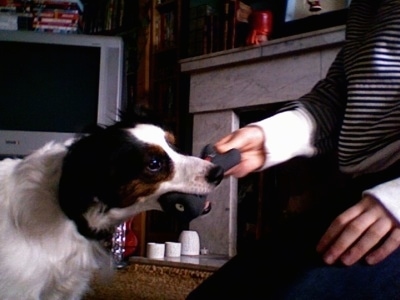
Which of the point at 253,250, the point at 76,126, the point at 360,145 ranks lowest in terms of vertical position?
the point at 76,126

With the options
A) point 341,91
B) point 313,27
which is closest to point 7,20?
point 313,27

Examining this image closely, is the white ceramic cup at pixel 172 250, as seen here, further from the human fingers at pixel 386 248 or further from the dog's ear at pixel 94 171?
the human fingers at pixel 386 248

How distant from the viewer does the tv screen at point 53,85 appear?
2.44m

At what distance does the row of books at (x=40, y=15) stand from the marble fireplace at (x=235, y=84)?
737mm

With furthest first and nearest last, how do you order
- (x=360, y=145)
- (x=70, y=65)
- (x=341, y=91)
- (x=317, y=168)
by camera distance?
(x=70, y=65) → (x=317, y=168) → (x=341, y=91) → (x=360, y=145)

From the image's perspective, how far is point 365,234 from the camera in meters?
0.62

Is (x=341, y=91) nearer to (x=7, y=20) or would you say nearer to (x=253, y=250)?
(x=253, y=250)

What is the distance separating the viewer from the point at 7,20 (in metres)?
2.95

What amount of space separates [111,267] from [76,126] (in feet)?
3.63

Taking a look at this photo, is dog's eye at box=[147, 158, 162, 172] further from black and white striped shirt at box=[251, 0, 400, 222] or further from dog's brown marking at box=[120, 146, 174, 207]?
black and white striped shirt at box=[251, 0, 400, 222]

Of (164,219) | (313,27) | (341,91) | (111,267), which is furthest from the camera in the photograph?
(164,219)

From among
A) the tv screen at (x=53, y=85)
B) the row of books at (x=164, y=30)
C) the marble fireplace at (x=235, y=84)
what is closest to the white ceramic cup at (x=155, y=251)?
the marble fireplace at (x=235, y=84)

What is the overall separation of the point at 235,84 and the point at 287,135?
173 cm

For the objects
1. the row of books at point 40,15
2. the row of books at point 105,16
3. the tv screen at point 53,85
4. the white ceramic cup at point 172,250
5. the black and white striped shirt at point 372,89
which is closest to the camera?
the black and white striped shirt at point 372,89
